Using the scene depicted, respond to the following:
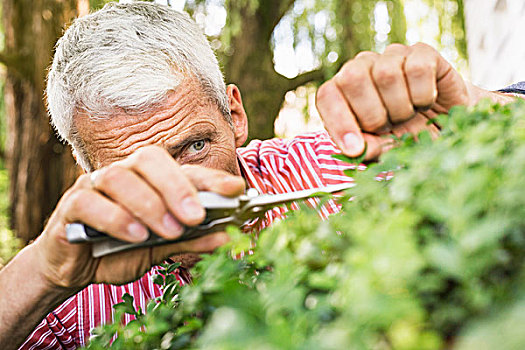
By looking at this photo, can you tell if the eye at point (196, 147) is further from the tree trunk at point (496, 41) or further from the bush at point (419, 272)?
the bush at point (419, 272)

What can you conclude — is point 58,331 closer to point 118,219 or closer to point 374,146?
point 118,219

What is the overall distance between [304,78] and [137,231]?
3.05 meters

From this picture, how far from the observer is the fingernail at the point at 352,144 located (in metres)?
0.79

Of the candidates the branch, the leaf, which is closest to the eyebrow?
the leaf

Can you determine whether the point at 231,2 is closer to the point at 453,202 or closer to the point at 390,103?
the point at 390,103

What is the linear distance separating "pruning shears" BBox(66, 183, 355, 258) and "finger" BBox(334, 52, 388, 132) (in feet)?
0.74

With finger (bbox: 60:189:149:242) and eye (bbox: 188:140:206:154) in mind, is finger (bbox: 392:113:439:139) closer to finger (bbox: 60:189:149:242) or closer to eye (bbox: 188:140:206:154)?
finger (bbox: 60:189:149:242)

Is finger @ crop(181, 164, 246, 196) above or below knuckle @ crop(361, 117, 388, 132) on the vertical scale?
above

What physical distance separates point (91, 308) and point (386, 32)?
2926 millimetres

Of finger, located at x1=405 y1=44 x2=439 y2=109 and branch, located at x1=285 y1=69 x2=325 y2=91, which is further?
branch, located at x1=285 y1=69 x2=325 y2=91

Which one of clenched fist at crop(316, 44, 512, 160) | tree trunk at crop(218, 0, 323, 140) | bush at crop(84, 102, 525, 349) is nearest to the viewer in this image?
bush at crop(84, 102, 525, 349)

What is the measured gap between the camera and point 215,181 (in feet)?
2.10

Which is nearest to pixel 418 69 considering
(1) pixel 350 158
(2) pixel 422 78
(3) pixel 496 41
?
(2) pixel 422 78

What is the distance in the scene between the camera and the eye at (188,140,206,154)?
1.68 metres
